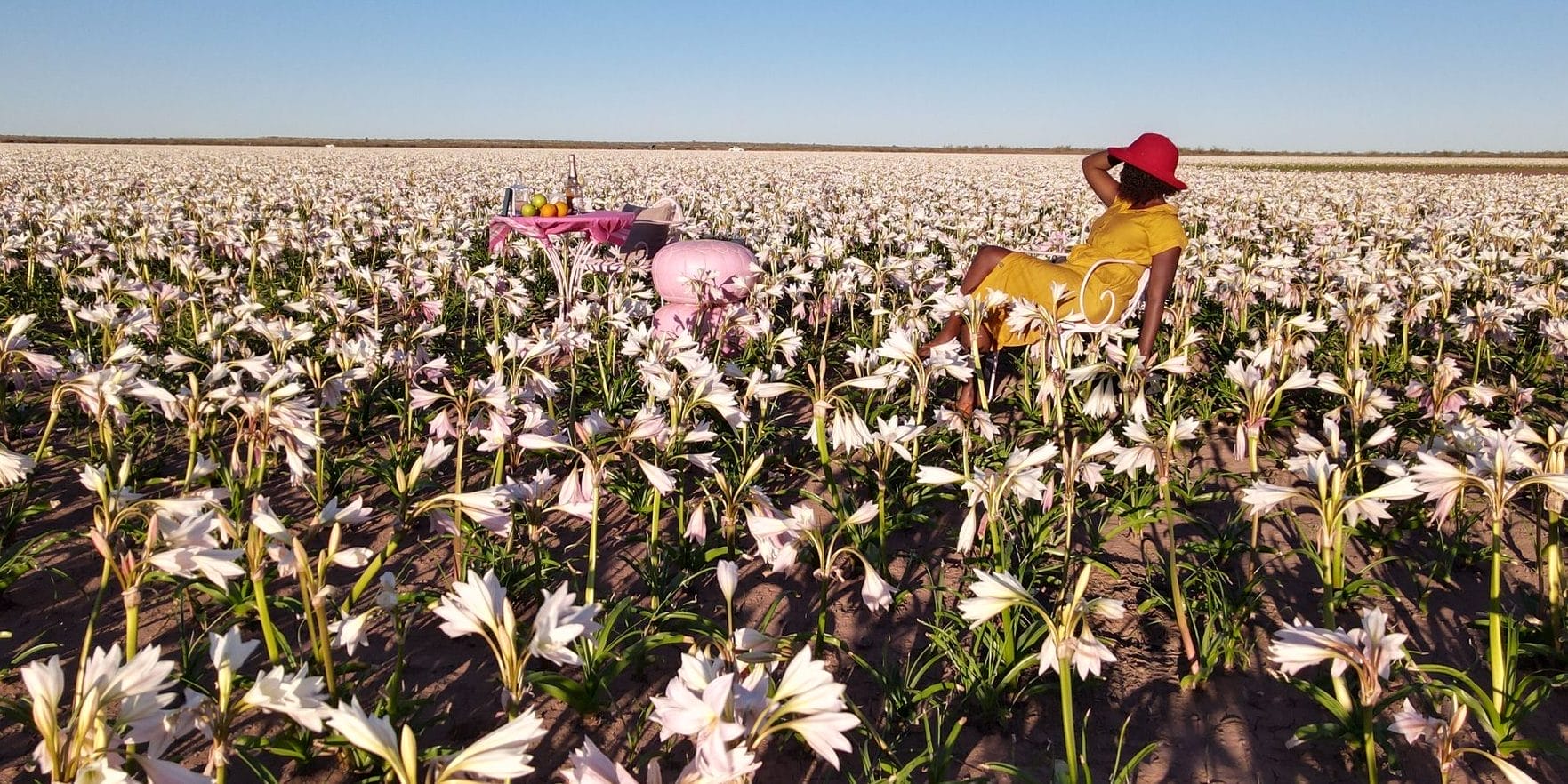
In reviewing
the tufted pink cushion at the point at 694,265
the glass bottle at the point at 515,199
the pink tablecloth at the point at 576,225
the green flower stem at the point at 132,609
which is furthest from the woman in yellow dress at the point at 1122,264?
the glass bottle at the point at 515,199

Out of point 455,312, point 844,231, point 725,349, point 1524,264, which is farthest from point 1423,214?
point 455,312

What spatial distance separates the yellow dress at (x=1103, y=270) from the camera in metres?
6.42

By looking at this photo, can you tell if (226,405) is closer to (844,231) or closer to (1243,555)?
(1243,555)

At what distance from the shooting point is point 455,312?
9391 millimetres

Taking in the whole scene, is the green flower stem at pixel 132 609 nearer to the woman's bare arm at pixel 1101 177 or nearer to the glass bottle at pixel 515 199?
the woman's bare arm at pixel 1101 177

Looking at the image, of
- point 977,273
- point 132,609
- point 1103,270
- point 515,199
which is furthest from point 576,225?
A: point 132,609

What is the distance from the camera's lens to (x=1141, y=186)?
672cm

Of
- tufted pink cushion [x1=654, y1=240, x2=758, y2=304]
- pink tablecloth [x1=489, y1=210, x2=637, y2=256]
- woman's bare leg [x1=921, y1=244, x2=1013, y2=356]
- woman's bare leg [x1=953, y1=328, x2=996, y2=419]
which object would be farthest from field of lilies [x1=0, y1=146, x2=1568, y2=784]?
pink tablecloth [x1=489, y1=210, x2=637, y2=256]

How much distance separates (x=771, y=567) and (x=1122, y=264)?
12.9ft

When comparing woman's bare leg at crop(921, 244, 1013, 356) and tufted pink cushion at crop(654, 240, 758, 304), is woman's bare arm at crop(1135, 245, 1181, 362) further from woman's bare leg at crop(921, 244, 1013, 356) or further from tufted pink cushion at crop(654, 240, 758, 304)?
tufted pink cushion at crop(654, 240, 758, 304)

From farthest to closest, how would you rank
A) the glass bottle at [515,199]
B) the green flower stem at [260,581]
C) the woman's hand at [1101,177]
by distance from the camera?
the glass bottle at [515,199], the woman's hand at [1101,177], the green flower stem at [260,581]

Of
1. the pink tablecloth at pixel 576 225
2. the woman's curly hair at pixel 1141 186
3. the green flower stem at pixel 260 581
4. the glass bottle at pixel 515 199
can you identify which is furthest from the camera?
the glass bottle at pixel 515 199

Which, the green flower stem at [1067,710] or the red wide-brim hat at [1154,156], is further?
the red wide-brim hat at [1154,156]

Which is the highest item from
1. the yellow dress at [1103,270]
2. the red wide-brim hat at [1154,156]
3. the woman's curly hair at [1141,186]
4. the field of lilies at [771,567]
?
the red wide-brim hat at [1154,156]
